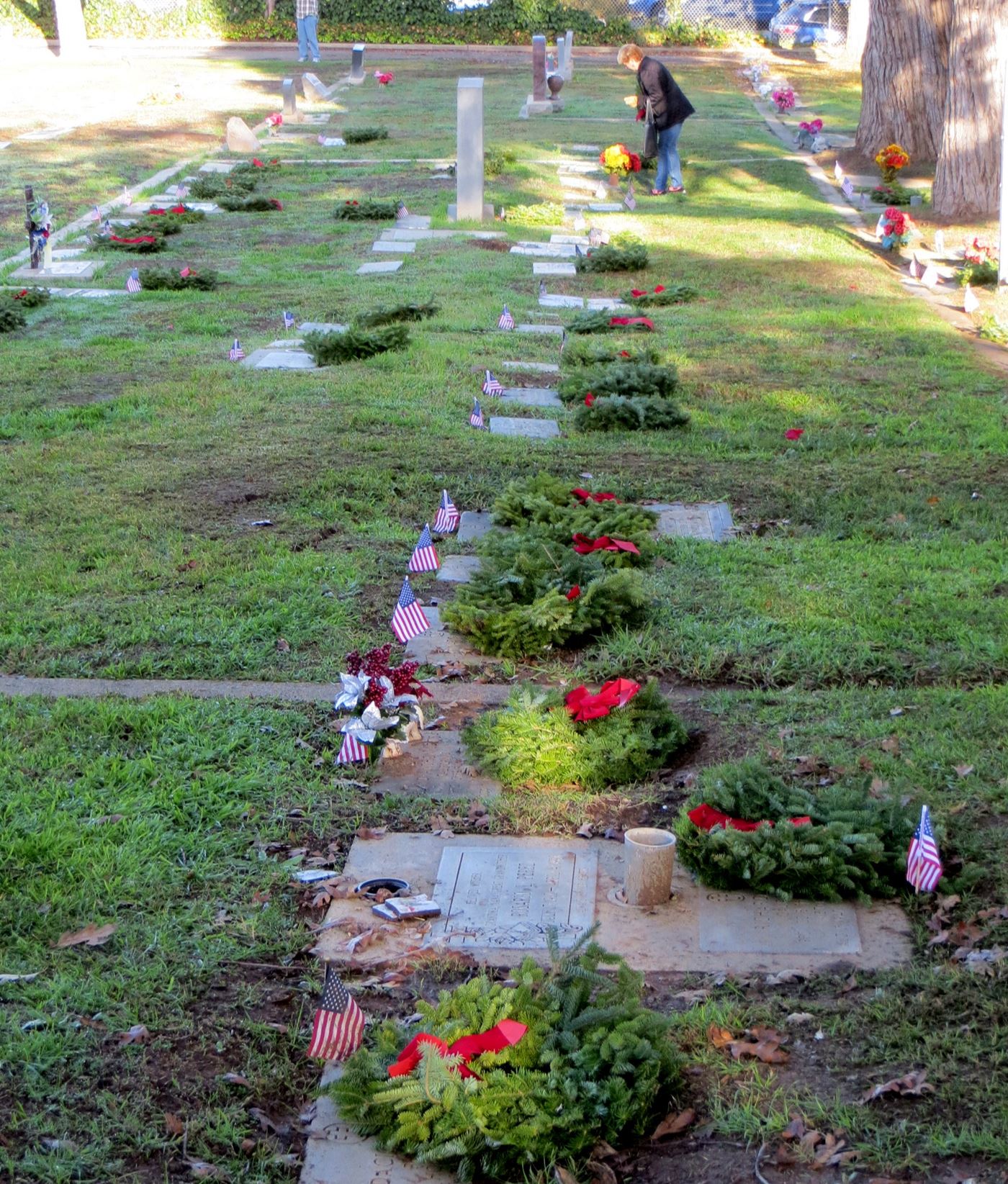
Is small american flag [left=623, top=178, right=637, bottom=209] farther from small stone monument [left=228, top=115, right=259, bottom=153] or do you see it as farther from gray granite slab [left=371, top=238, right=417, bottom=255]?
small stone monument [left=228, top=115, right=259, bottom=153]

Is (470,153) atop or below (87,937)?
atop

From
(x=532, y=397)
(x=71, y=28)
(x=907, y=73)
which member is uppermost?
(x=71, y=28)

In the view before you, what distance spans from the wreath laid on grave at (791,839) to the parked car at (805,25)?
3875 cm

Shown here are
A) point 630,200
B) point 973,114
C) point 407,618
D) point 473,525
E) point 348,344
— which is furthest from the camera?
point 630,200

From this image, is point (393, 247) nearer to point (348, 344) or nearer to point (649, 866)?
point (348, 344)

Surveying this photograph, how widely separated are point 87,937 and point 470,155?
513 inches

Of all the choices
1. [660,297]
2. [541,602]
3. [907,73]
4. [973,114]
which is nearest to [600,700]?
[541,602]

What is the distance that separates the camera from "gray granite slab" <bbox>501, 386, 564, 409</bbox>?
8773mm

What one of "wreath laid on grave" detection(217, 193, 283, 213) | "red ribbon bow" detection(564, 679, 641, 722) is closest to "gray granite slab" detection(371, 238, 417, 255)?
"wreath laid on grave" detection(217, 193, 283, 213)

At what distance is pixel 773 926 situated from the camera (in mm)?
3627

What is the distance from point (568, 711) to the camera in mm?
4578

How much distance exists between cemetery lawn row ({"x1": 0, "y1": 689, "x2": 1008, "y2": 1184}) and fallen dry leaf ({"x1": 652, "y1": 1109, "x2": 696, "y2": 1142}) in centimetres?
4

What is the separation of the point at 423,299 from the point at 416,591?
6.02 metres

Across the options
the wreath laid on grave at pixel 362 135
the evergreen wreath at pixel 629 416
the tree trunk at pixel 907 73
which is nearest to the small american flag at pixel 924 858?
the evergreen wreath at pixel 629 416
